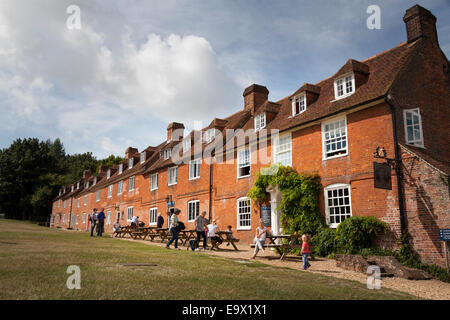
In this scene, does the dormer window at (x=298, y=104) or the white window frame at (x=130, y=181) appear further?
the white window frame at (x=130, y=181)

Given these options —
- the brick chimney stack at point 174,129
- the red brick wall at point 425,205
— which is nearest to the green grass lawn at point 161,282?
the red brick wall at point 425,205

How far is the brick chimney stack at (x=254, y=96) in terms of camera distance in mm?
25406

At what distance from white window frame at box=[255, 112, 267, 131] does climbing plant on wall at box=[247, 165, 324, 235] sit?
4.06 m

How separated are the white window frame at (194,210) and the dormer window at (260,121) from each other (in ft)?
24.1

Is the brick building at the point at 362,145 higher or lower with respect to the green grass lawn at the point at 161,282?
higher

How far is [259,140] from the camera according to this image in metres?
19.8

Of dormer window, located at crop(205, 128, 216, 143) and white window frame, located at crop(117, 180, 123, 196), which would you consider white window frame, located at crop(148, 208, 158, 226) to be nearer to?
dormer window, located at crop(205, 128, 216, 143)

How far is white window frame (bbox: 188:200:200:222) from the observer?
25075mm

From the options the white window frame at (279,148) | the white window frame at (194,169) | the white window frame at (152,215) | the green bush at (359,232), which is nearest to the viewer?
the green bush at (359,232)

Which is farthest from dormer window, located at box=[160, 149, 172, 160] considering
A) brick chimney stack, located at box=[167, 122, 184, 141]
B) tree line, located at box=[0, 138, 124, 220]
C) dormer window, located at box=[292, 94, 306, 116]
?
tree line, located at box=[0, 138, 124, 220]

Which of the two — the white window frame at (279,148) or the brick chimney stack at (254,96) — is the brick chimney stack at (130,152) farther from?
the white window frame at (279,148)

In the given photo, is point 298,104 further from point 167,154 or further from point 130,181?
point 130,181
